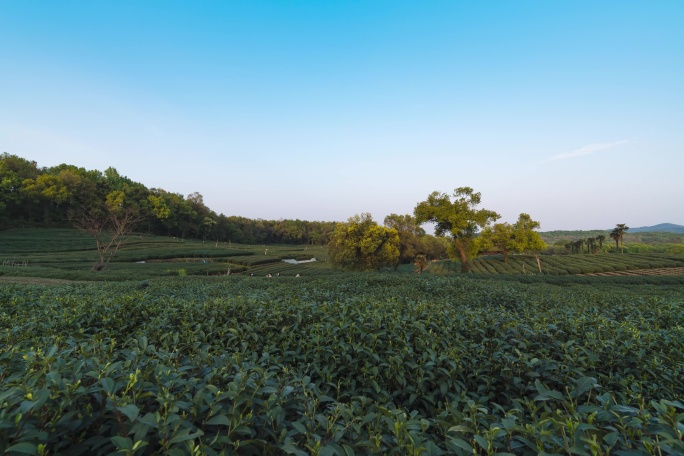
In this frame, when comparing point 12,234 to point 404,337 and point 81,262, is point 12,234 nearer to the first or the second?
point 81,262

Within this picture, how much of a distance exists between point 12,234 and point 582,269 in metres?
106

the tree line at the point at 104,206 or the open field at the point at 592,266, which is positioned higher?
the tree line at the point at 104,206

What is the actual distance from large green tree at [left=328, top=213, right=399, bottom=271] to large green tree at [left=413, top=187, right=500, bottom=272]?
5.10 metres

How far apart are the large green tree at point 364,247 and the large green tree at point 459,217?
16.7 feet

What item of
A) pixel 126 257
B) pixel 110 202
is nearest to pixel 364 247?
pixel 126 257

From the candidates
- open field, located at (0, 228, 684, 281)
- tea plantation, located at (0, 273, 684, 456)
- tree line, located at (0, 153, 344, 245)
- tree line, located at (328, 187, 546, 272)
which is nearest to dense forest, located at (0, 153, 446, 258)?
tree line, located at (0, 153, 344, 245)

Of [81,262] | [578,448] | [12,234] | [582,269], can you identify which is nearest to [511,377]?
[578,448]

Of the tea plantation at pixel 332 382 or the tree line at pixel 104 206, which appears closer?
the tea plantation at pixel 332 382

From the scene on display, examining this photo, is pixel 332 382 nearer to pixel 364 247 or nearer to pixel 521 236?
pixel 364 247

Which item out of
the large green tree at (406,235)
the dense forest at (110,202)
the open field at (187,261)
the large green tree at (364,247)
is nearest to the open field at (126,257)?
the open field at (187,261)

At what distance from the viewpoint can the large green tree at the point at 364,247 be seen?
38.8 meters

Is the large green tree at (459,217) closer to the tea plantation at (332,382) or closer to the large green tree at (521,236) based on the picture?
the large green tree at (521,236)

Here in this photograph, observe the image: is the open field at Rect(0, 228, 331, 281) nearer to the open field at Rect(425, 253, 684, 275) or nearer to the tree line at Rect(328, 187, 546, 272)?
the tree line at Rect(328, 187, 546, 272)

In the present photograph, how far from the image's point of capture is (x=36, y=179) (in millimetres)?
73938
